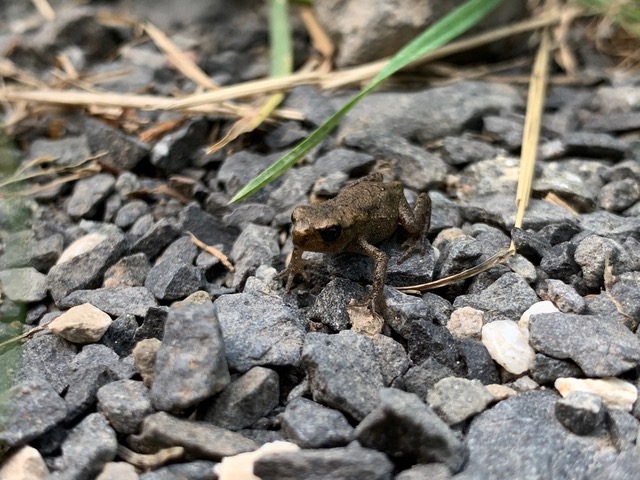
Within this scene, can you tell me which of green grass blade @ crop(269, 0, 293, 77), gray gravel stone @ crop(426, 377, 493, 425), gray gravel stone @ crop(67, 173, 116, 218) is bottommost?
gray gravel stone @ crop(426, 377, 493, 425)

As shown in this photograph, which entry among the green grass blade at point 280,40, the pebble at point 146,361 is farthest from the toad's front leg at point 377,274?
the green grass blade at point 280,40

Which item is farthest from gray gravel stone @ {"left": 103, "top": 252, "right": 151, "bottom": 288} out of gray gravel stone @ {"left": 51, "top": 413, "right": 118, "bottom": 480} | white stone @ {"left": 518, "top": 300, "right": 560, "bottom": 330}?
white stone @ {"left": 518, "top": 300, "right": 560, "bottom": 330}

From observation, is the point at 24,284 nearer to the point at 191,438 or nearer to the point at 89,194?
the point at 89,194

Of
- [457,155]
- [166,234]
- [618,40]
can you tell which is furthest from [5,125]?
[618,40]

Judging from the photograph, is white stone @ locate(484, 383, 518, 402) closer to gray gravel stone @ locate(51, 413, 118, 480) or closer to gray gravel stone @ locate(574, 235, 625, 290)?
gray gravel stone @ locate(574, 235, 625, 290)

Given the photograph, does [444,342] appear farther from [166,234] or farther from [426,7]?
[426,7]

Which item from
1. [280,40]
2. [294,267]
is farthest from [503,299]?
[280,40]

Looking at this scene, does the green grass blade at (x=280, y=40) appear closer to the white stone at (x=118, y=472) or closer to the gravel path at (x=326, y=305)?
the gravel path at (x=326, y=305)

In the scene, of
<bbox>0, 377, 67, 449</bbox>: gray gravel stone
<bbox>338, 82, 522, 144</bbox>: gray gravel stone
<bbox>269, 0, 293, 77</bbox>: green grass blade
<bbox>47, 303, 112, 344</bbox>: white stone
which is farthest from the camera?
<bbox>269, 0, 293, 77</bbox>: green grass blade
